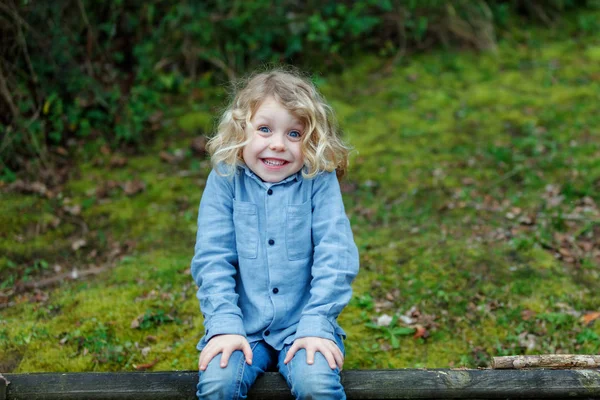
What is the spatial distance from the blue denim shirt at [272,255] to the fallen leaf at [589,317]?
2.02 metres

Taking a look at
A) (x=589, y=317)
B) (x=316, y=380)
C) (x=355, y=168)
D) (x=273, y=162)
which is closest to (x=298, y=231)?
(x=273, y=162)

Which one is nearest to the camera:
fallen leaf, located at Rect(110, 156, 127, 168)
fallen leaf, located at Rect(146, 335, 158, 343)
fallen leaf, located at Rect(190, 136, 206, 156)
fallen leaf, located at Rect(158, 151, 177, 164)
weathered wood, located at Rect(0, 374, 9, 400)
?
weathered wood, located at Rect(0, 374, 9, 400)

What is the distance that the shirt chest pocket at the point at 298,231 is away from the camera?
9.61 feet

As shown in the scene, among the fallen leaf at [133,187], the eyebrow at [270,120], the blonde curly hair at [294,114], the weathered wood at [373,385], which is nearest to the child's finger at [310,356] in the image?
the weathered wood at [373,385]

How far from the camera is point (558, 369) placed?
2.99 meters

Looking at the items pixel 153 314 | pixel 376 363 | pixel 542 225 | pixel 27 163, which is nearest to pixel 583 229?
pixel 542 225

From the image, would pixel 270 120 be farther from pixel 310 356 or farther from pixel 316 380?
pixel 316 380

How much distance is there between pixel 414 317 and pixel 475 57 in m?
5.26

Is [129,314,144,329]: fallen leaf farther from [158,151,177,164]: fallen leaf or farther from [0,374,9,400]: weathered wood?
[158,151,177,164]: fallen leaf

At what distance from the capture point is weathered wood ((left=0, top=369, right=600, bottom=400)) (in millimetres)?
2805

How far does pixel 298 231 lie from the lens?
2949 millimetres

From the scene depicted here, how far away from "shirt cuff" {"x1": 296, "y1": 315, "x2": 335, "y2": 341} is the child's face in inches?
27.0

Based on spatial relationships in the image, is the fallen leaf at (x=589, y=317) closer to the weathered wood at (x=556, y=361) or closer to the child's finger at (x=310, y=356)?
the weathered wood at (x=556, y=361)

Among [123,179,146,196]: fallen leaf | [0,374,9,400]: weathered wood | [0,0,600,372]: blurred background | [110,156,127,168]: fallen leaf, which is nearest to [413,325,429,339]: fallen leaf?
[0,0,600,372]: blurred background
